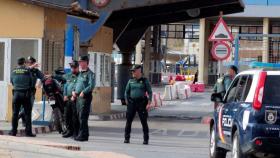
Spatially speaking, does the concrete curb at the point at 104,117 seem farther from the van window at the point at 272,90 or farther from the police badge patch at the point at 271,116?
the police badge patch at the point at 271,116

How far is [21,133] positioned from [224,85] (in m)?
5.54

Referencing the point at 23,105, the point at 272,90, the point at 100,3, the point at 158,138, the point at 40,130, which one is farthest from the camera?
the point at 100,3

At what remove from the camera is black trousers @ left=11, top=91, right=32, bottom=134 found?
17.5 meters

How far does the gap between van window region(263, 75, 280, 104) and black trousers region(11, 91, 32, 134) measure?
7751 millimetres

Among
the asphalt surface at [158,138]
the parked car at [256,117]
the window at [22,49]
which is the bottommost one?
the asphalt surface at [158,138]

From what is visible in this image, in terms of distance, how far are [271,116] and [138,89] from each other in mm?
5946

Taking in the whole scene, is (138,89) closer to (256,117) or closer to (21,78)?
(21,78)

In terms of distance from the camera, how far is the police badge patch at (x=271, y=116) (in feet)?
35.5

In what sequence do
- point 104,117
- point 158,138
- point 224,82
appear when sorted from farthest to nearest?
point 104,117 → point 224,82 → point 158,138

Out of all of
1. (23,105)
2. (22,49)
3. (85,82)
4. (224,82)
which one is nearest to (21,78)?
Answer: (23,105)

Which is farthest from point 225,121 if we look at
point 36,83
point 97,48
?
point 97,48

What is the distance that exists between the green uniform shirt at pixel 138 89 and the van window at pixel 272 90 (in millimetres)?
5552

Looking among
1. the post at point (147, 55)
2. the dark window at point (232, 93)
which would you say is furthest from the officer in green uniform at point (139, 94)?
the post at point (147, 55)

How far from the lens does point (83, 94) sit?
54.3 feet
